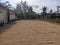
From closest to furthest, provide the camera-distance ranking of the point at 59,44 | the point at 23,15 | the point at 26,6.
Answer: the point at 59,44 → the point at 23,15 → the point at 26,6

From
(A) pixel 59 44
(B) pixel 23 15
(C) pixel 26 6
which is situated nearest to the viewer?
(A) pixel 59 44

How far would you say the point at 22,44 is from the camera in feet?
35.4

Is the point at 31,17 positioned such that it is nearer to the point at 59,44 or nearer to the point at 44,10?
the point at 44,10

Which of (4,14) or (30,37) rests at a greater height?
(4,14)

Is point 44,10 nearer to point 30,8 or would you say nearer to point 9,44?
point 30,8

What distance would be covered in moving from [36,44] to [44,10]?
10777 centimetres

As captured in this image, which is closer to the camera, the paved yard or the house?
the paved yard

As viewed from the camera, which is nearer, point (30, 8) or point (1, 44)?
point (1, 44)

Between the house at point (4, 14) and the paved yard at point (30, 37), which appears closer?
the paved yard at point (30, 37)

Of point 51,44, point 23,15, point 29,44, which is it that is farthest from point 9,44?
point 23,15

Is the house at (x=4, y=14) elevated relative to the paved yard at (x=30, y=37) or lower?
elevated

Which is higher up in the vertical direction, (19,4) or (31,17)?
(19,4)

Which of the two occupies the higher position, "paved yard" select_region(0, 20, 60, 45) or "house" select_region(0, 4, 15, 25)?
"house" select_region(0, 4, 15, 25)

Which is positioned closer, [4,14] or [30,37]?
[30,37]
